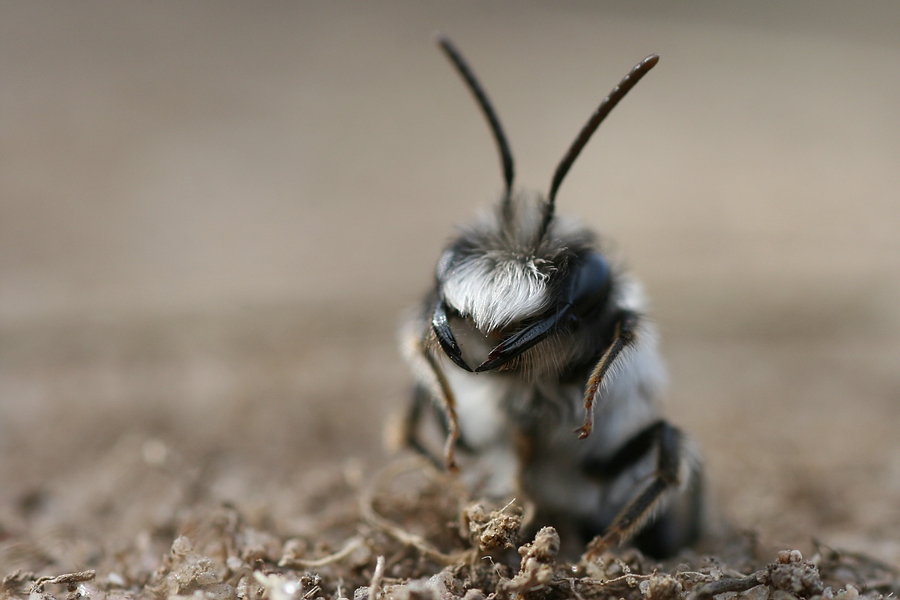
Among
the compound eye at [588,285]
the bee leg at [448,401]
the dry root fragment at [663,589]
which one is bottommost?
the dry root fragment at [663,589]

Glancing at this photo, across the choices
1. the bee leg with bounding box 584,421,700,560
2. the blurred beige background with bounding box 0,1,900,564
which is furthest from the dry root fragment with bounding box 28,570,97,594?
the bee leg with bounding box 584,421,700,560

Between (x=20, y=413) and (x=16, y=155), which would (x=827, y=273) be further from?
(x=16, y=155)

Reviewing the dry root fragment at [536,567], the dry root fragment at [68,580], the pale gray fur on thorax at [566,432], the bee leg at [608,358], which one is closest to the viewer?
the dry root fragment at [536,567]

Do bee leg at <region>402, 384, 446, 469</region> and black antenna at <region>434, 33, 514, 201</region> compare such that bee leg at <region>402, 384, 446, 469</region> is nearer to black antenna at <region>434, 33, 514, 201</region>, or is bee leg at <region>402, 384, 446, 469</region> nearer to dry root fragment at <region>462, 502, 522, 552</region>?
dry root fragment at <region>462, 502, 522, 552</region>

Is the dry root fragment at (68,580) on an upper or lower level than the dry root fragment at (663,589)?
upper

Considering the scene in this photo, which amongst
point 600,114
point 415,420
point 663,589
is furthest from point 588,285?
point 415,420

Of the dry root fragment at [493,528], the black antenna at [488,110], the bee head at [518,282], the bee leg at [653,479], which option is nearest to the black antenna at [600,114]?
the bee head at [518,282]

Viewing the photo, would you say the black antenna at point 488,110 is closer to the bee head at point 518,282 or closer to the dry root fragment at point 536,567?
the bee head at point 518,282
